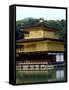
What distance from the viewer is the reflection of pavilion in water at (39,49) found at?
85.2 inches

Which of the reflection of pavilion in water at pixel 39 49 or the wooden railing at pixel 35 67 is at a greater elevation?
the reflection of pavilion in water at pixel 39 49

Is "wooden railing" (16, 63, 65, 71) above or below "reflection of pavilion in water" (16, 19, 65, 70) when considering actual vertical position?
below

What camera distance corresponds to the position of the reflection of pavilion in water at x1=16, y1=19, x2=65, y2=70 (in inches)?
85.2

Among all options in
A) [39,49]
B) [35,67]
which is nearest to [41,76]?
[35,67]

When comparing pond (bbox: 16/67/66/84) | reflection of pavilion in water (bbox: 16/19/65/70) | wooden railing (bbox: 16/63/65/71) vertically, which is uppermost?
reflection of pavilion in water (bbox: 16/19/65/70)

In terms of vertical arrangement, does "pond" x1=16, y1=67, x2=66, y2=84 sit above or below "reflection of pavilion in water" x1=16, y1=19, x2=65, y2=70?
below

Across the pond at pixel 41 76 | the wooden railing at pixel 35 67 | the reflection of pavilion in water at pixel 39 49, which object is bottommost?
the pond at pixel 41 76

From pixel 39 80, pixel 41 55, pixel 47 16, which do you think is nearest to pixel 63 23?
pixel 47 16

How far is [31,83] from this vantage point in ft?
7.16

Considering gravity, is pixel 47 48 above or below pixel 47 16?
below

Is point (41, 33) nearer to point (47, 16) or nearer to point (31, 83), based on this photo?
point (47, 16)

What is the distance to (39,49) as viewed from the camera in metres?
2.22
